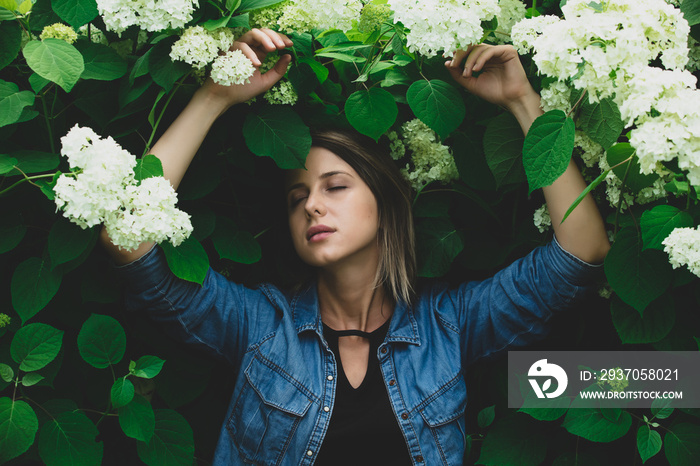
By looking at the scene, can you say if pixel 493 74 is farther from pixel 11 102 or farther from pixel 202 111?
pixel 11 102

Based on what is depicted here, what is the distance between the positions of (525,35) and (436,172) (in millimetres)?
485

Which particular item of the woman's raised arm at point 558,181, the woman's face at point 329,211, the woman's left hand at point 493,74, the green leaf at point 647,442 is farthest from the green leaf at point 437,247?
the green leaf at point 647,442

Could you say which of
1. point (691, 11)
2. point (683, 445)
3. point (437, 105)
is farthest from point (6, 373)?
point (691, 11)

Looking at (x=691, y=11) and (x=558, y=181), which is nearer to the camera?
(x=691, y=11)

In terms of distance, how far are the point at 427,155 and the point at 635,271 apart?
27.9 inches

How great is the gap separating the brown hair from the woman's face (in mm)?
34

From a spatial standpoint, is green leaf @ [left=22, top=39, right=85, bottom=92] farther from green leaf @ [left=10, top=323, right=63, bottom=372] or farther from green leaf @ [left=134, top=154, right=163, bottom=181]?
green leaf @ [left=10, top=323, right=63, bottom=372]

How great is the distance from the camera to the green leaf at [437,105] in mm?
1559

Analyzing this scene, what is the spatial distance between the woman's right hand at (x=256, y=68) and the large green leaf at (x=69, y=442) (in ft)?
2.98

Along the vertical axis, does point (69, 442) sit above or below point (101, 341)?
below

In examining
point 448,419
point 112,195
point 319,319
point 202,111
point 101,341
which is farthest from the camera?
point 319,319

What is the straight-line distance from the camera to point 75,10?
1.38 meters

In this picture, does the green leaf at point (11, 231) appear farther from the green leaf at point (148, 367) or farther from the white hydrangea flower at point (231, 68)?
the white hydrangea flower at point (231, 68)

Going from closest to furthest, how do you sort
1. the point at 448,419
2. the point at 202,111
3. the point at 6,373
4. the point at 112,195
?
the point at 112,195, the point at 6,373, the point at 202,111, the point at 448,419
